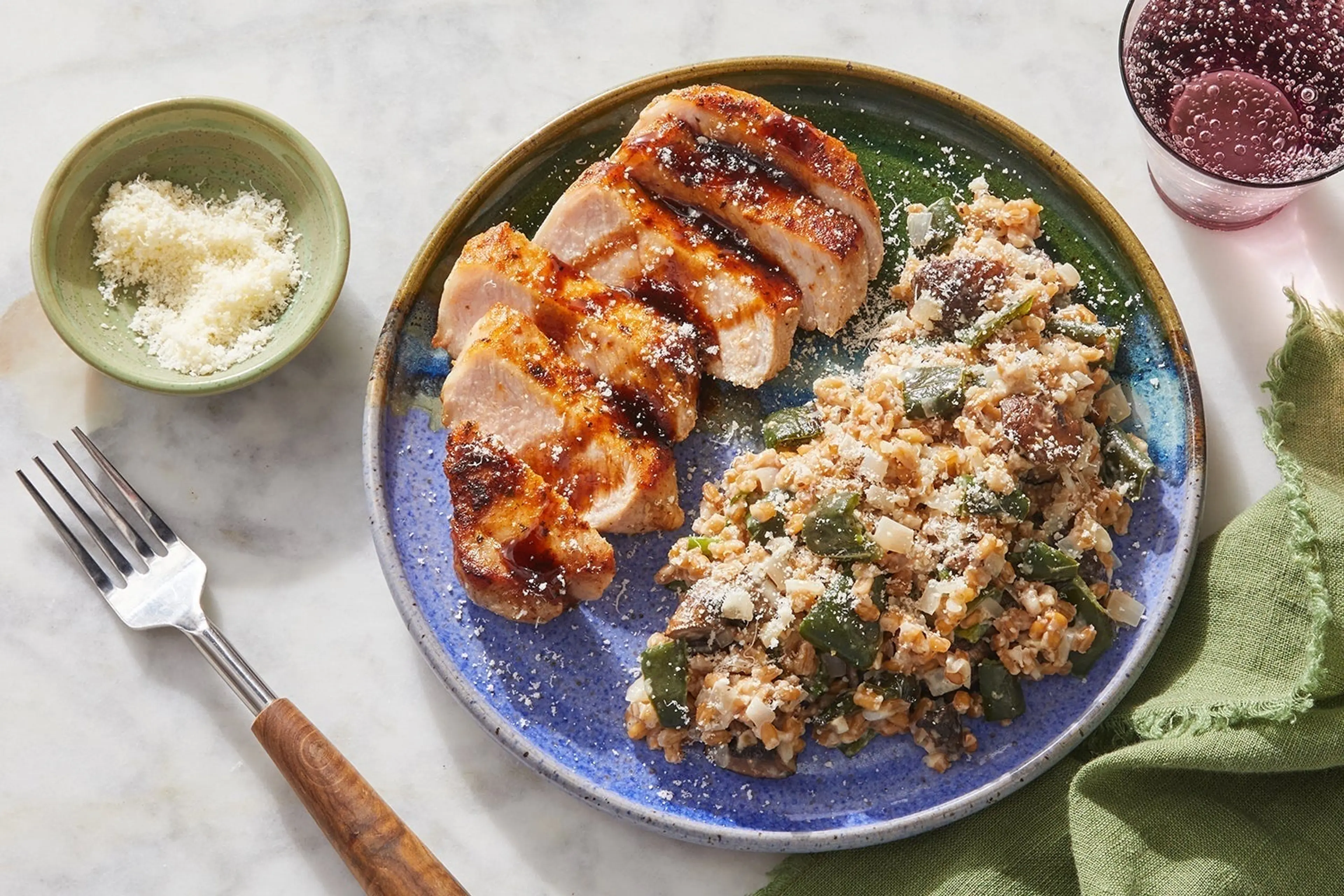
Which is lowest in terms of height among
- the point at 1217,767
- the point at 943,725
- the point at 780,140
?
the point at 1217,767

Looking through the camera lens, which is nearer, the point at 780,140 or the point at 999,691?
the point at 999,691

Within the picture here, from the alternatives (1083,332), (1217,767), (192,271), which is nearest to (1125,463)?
(1083,332)

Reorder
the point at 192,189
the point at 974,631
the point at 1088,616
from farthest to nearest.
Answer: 1. the point at 192,189
2. the point at 1088,616
3. the point at 974,631

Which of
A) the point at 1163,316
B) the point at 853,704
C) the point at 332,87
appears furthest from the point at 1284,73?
the point at 332,87

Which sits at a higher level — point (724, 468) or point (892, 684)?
point (724, 468)

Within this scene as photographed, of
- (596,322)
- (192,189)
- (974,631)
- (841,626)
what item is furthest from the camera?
(192,189)

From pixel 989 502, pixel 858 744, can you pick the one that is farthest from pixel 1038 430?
pixel 858 744

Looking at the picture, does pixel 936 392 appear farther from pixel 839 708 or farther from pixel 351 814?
pixel 351 814
